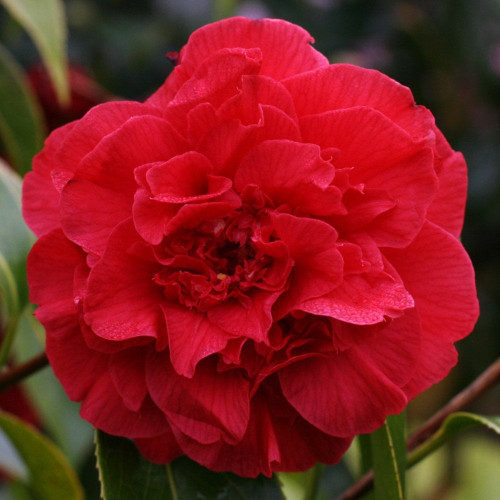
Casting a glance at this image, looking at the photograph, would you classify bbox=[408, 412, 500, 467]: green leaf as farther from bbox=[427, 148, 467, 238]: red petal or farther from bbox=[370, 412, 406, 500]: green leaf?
bbox=[427, 148, 467, 238]: red petal

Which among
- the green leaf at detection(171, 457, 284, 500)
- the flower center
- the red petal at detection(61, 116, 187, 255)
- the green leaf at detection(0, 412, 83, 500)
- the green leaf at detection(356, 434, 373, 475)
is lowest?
the green leaf at detection(0, 412, 83, 500)

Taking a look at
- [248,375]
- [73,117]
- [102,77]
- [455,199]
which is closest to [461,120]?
[102,77]

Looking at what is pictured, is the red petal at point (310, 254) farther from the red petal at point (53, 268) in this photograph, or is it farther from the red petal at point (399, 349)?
the red petal at point (53, 268)

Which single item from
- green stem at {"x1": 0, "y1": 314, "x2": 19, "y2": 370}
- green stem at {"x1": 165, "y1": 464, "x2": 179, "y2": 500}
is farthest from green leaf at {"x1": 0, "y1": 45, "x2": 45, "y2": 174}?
green stem at {"x1": 165, "y1": 464, "x2": 179, "y2": 500}

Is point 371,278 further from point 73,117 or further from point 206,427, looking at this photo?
point 73,117

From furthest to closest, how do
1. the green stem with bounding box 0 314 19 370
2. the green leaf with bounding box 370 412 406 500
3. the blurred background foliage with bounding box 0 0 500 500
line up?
the blurred background foliage with bounding box 0 0 500 500
the green stem with bounding box 0 314 19 370
the green leaf with bounding box 370 412 406 500

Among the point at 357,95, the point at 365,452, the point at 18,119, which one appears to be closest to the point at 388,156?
the point at 357,95

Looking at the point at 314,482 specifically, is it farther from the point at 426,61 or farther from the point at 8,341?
the point at 426,61

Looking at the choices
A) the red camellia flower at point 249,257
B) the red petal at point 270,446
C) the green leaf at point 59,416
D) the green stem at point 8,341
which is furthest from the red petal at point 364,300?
the green leaf at point 59,416
